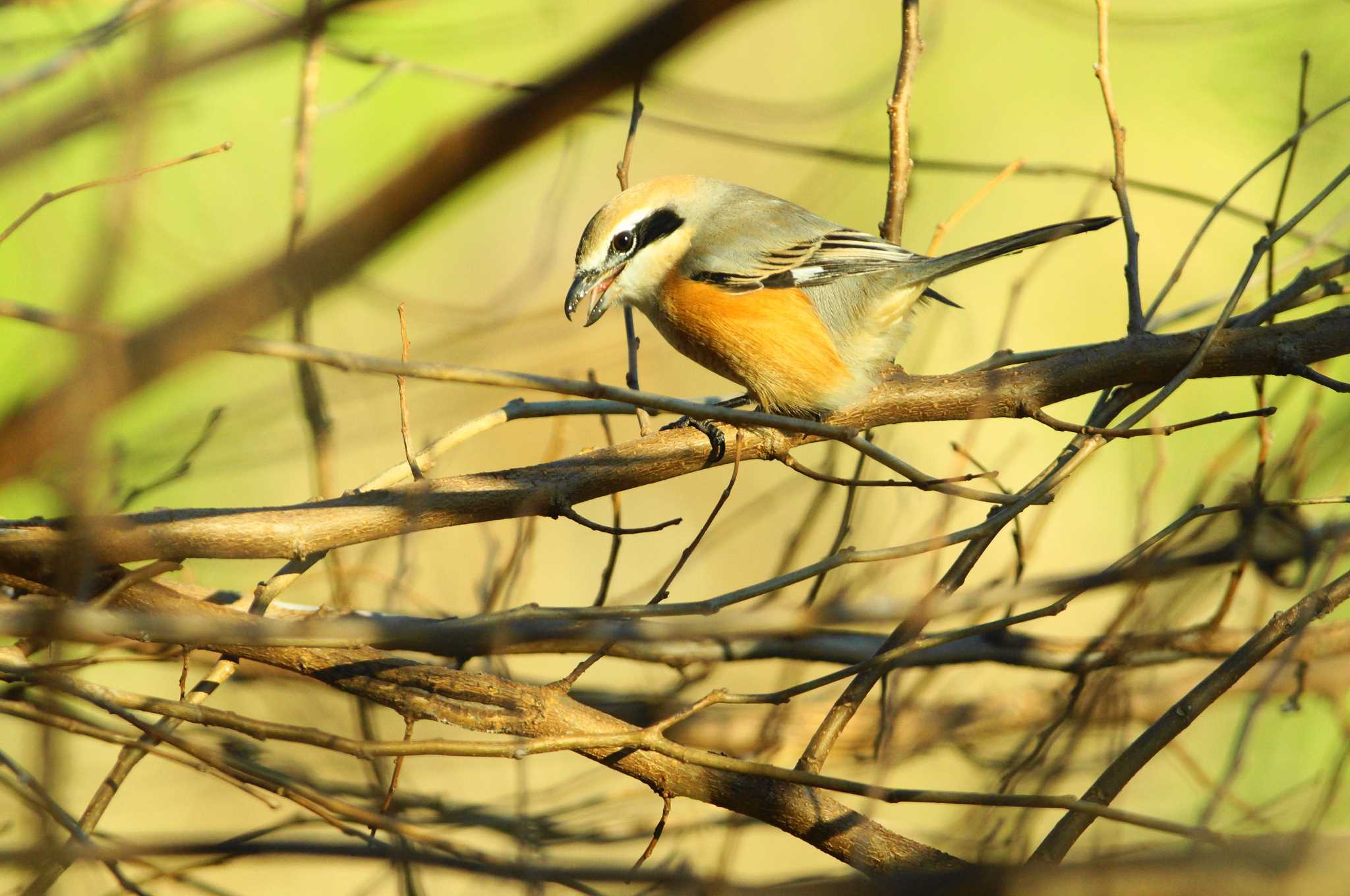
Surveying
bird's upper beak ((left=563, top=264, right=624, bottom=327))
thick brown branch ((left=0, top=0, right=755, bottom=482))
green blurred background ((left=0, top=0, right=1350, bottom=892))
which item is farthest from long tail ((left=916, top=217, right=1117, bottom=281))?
thick brown branch ((left=0, top=0, right=755, bottom=482))

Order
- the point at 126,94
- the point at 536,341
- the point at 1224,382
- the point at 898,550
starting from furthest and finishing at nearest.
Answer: the point at 1224,382 → the point at 536,341 → the point at 898,550 → the point at 126,94

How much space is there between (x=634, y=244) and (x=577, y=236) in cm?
271

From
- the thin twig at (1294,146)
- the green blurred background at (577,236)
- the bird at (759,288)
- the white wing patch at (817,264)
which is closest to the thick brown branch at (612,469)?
the green blurred background at (577,236)

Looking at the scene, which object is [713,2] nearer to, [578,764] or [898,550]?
[898,550]

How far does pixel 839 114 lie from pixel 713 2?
187 cm

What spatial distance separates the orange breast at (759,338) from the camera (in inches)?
117

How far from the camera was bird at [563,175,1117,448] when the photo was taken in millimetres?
2986

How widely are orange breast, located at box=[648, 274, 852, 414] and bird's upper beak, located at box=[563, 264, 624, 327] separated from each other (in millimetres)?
190

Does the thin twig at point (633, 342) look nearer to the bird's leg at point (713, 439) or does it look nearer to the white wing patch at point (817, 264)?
the bird's leg at point (713, 439)

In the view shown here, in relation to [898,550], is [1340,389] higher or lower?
higher

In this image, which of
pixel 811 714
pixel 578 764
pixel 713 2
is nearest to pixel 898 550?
pixel 713 2

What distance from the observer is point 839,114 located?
94.6 inches

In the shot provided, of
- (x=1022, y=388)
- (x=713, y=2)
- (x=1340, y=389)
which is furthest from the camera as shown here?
(x=1022, y=388)

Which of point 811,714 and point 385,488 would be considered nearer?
point 385,488
